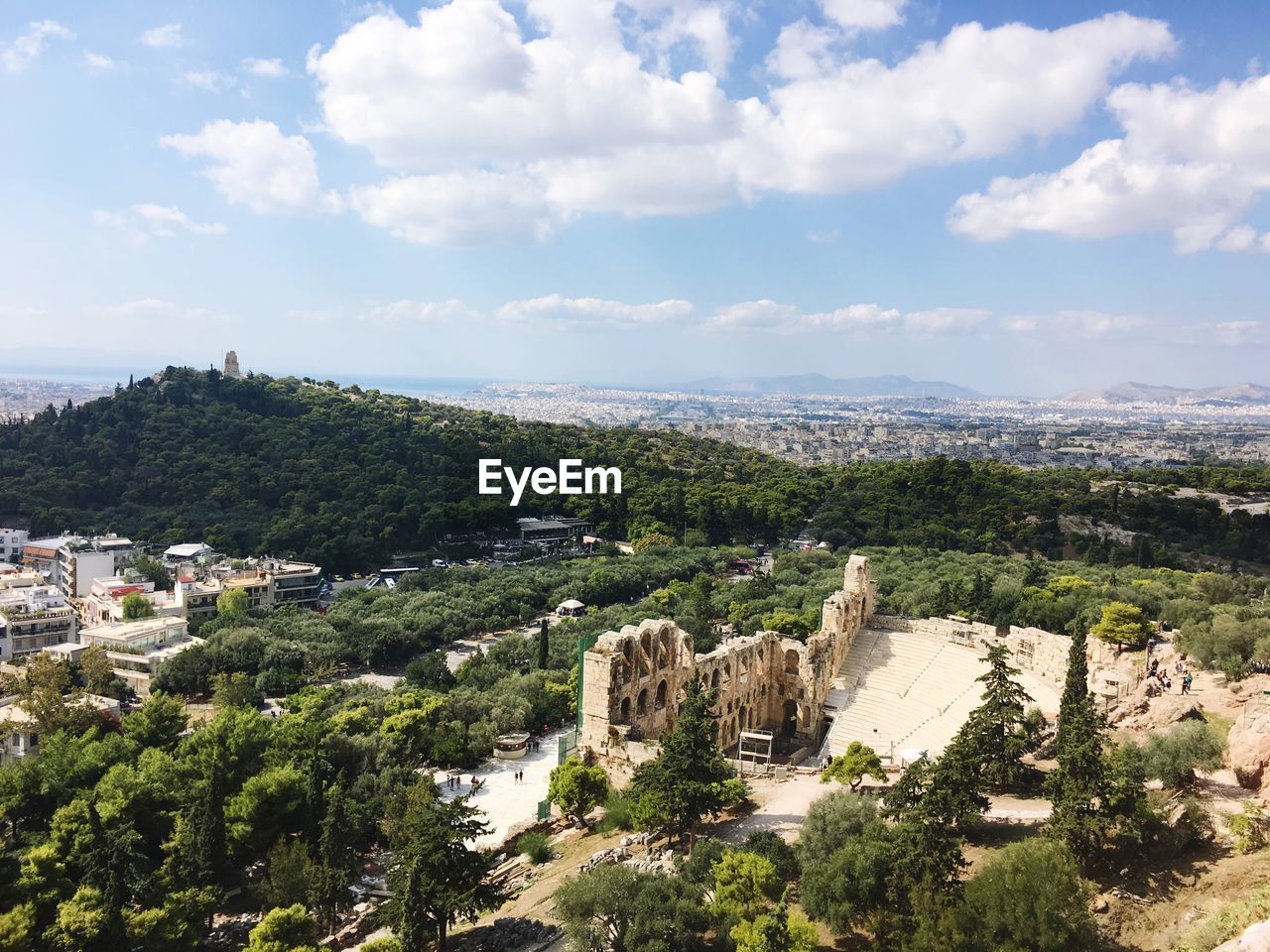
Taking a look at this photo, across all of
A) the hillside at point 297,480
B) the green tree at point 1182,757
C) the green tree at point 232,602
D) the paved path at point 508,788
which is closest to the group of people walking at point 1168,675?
the green tree at point 1182,757

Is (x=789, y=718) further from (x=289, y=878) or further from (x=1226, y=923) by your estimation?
(x=1226, y=923)

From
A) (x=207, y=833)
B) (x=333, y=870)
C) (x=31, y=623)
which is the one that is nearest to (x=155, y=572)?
(x=31, y=623)

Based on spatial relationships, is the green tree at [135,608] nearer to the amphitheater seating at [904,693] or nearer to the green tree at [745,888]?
the amphitheater seating at [904,693]

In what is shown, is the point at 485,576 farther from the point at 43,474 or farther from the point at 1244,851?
the point at 1244,851

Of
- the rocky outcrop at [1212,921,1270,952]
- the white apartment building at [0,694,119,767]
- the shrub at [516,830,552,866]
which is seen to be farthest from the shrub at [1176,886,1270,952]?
the white apartment building at [0,694,119,767]

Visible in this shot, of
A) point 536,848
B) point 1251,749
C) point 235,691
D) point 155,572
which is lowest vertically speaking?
point 235,691

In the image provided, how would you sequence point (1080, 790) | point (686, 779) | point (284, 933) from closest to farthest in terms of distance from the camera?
point (1080, 790), point (284, 933), point (686, 779)

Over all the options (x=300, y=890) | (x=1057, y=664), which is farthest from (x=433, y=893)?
(x=1057, y=664)
